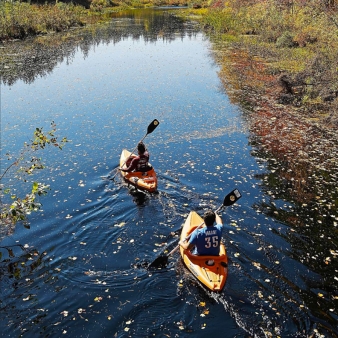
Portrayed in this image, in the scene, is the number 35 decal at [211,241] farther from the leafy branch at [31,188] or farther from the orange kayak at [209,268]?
the leafy branch at [31,188]

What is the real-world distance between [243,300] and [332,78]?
1409 centimetres

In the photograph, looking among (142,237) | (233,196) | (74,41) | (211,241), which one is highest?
(74,41)

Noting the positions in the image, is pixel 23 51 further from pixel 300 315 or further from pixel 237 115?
pixel 300 315

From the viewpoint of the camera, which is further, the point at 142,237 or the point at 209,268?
the point at 142,237

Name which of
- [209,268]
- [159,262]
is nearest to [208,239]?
[209,268]

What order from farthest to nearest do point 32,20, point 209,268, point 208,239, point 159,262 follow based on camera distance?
point 32,20 < point 159,262 < point 208,239 < point 209,268

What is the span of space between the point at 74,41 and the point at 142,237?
28329mm

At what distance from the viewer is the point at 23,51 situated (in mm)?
28141

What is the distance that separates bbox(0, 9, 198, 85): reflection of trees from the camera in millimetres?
23969

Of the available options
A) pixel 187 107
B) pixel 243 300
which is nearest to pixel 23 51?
pixel 187 107

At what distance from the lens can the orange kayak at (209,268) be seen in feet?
23.4

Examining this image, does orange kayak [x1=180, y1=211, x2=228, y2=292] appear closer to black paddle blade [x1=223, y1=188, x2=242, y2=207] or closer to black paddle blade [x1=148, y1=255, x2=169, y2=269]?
black paddle blade [x1=148, y1=255, x2=169, y2=269]

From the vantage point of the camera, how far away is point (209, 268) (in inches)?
295

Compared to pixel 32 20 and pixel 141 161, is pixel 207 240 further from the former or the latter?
pixel 32 20
